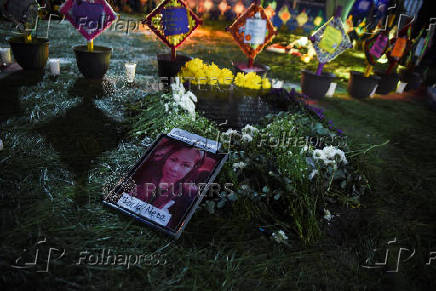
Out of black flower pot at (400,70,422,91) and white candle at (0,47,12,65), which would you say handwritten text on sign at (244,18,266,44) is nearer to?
white candle at (0,47,12,65)

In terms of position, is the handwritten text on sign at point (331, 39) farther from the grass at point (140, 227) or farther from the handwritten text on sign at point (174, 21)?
the handwritten text on sign at point (174, 21)

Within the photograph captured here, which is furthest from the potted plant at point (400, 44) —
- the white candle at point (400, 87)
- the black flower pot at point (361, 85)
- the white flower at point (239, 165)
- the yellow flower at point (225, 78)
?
the white flower at point (239, 165)

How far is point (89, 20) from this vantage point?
441cm

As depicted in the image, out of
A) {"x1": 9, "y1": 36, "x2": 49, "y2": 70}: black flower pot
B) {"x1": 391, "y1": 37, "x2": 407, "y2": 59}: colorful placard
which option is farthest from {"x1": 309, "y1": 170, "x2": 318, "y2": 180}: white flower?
{"x1": 9, "y1": 36, "x2": 49, "y2": 70}: black flower pot

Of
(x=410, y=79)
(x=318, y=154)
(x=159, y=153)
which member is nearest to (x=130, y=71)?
(x=159, y=153)

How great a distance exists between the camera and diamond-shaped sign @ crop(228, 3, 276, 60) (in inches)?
185

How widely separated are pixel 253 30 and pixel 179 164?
323 cm

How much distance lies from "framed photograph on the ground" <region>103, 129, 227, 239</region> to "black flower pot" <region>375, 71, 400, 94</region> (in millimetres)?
5425

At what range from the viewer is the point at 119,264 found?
1861 mm

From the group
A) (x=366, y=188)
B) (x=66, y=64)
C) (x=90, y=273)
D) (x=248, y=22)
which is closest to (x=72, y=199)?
(x=90, y=273)

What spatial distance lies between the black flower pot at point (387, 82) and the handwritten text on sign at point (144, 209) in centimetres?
613

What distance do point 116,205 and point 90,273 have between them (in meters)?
0.58

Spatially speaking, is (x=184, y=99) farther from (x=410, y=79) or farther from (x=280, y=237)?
(x=410, y=79)

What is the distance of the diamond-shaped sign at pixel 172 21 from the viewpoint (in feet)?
14.1
